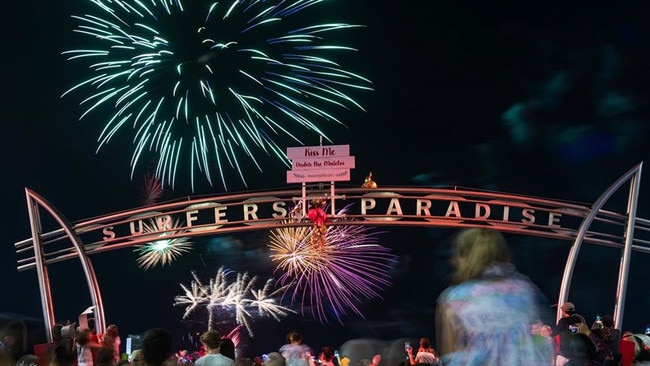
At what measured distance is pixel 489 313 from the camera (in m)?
4.60

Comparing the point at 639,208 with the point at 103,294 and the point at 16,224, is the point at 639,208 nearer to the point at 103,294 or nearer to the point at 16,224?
the point at 103,294

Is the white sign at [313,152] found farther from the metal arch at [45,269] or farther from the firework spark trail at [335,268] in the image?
the metal arch at [45,269]

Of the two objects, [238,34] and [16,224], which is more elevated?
[238,34]

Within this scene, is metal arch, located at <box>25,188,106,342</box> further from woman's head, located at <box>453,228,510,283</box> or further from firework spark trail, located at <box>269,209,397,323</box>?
woman's head, located at <box>453,228,510,283</box>

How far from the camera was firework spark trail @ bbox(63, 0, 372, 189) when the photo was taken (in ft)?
56.4

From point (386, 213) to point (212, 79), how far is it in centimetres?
531

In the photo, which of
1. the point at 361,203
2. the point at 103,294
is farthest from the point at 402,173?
the point at 103,294

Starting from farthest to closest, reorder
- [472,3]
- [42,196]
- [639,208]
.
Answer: [42,196] → [472,3] → [639,208]

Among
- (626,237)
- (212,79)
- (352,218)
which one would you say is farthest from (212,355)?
(212,79)

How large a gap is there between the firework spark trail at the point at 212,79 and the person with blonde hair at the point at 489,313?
40.7ft

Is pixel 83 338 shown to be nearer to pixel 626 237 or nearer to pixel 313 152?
pixel 313 152

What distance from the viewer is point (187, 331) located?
17.4 m

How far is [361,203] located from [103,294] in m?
6.71

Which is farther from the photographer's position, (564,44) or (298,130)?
(298,130)
